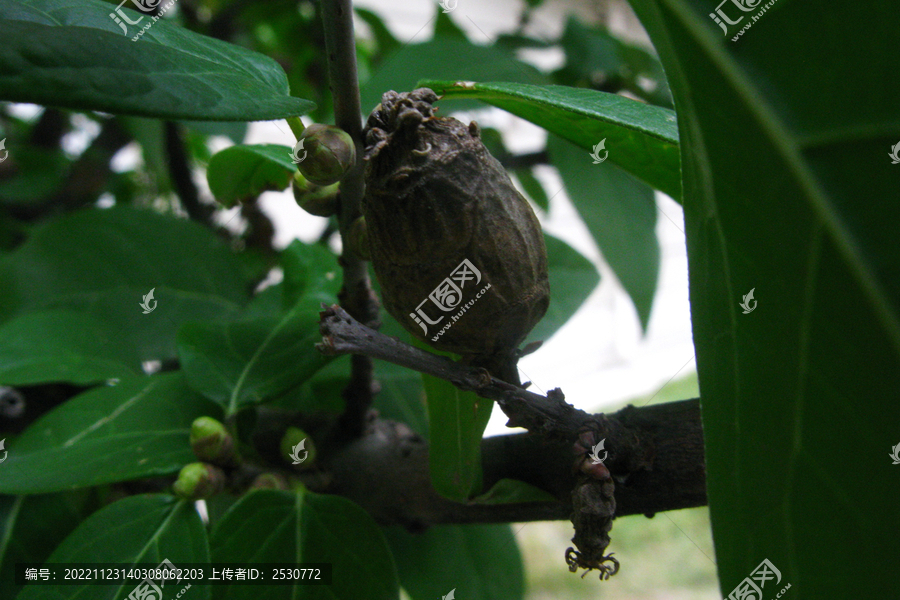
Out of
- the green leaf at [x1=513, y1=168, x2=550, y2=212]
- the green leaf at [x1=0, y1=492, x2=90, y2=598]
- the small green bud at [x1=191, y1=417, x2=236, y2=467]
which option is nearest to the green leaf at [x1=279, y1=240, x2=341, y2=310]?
the small green bud at [x1=191, y1=417, x2=236, y2=467]

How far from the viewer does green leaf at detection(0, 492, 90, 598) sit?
18.3 inches

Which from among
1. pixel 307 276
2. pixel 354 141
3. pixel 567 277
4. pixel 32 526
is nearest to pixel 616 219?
pixel 567 277

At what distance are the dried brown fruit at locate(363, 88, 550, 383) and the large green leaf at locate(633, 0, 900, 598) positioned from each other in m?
0.08

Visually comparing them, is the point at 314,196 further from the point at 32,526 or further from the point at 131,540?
the point at 32,526

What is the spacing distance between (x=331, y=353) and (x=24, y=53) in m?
0.14

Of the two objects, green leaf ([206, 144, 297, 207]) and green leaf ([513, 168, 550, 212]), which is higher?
green leaf ([513, 168, 550, 212])

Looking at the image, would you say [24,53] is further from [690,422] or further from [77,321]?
[77,321]

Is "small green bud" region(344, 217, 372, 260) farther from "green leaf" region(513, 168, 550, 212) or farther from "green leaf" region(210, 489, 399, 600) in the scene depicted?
"green leaf" region(513, 168, 550, 212)

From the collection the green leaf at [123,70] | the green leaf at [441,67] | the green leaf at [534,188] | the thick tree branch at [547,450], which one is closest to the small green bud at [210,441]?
the thick tree branch at [547,450]

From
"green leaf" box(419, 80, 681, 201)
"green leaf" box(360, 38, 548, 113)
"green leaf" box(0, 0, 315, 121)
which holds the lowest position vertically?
"green leaf" box(0, 0, 315, 121)

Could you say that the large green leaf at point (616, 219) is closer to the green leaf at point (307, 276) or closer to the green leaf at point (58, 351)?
the green leaf at point (307, 276)

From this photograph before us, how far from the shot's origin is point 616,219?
2.40 ft

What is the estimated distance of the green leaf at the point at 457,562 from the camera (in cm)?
48

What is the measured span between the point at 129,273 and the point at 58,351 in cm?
15
